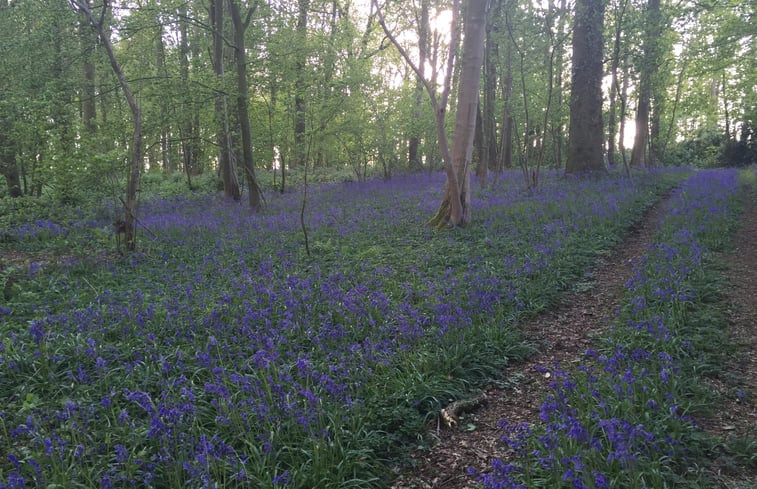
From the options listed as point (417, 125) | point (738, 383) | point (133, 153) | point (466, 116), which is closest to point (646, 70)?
point (417, 125)

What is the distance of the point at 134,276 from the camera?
783 cm

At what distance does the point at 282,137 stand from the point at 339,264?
10.3m

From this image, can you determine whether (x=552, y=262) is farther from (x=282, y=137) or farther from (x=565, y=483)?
(x=282, y=137)

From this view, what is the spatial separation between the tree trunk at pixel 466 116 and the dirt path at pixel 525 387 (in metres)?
3.51

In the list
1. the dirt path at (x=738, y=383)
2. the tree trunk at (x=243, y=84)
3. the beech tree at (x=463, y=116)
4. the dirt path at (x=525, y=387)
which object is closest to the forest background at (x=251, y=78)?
the tree trunk at (x=243, y=84)

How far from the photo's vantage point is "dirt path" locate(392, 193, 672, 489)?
10.8 feet

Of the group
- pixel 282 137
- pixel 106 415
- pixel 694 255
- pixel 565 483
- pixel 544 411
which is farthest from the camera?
pixel 282 137

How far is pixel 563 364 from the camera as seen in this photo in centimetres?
454

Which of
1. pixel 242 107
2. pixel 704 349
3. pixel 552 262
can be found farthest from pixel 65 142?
pixel 704 349

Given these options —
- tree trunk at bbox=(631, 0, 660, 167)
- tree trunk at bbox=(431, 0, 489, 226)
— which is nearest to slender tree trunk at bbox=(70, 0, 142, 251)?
tree trunk at bbox=(431, 0, 489, 226)

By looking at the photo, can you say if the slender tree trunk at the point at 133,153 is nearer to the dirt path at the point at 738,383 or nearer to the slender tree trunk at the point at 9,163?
the slender tree trunk at the point at 9,163

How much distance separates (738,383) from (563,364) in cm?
140

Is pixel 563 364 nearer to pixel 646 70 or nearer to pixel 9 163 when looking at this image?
pixel 646 70

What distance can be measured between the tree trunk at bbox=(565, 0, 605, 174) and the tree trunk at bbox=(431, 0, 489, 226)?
8.15m
